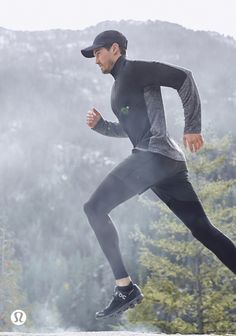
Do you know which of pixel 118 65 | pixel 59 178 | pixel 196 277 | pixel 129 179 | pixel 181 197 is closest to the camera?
→ pixel 129 179

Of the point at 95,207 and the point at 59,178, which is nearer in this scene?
the point at 95,207

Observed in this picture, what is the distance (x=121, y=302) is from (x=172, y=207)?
74 centimetres

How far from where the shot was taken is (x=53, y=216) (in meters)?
119

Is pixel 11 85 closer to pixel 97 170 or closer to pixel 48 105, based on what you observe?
pixel 48 105

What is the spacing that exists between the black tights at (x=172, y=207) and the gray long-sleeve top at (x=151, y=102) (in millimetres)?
229

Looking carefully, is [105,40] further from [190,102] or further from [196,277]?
[196,277]

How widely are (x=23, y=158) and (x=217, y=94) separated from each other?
68.0m

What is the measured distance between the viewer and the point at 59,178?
136000 mm

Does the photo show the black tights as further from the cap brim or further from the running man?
the cap brim

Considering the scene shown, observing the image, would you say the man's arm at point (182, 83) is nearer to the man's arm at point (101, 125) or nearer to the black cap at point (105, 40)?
the black cap at point (105, 40)

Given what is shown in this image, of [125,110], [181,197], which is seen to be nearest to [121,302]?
[181,197]

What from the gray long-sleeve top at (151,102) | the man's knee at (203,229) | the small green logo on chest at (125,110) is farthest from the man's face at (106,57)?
the man's knee at (203,229)

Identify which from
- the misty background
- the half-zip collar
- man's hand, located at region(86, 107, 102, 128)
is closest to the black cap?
the half-zip collar

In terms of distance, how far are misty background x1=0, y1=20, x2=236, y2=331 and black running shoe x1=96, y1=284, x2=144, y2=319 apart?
15965mm
